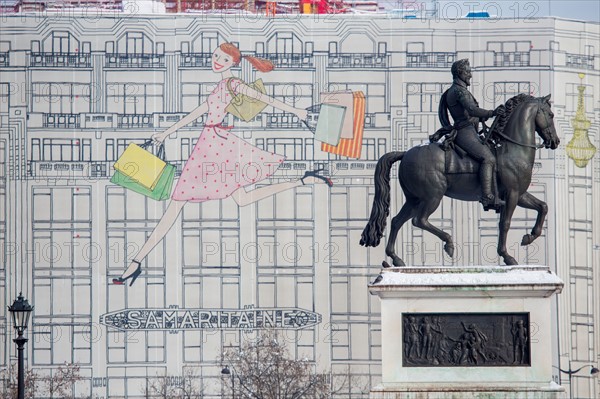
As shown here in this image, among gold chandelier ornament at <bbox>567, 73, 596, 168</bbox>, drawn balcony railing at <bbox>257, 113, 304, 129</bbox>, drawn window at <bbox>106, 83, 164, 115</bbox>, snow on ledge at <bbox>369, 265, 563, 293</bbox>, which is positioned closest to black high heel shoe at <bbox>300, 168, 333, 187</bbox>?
drawn balcony railing at <bbox>257, 113, 304, 129</bbox>

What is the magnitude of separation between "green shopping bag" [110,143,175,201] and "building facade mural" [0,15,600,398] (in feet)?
1.19

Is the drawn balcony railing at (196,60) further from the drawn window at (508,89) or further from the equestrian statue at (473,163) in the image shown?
the equestrian statue at (473,163)

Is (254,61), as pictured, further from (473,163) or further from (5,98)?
(473,163)

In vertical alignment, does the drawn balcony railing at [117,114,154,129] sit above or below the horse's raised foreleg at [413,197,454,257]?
above

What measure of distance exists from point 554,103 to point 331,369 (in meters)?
16.4

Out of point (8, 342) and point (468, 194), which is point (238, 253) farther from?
point (468, 194)

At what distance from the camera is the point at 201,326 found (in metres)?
116

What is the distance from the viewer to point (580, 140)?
118m

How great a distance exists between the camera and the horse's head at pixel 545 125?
4553 centimetres

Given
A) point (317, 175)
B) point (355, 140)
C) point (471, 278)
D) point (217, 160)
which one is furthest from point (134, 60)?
point (471, 278)

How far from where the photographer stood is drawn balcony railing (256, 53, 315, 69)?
117m

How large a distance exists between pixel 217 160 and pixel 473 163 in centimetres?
7217

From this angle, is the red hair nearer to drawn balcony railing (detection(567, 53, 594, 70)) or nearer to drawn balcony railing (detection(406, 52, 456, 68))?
drawn balcony railing (detection(406, 52, 456, 68))

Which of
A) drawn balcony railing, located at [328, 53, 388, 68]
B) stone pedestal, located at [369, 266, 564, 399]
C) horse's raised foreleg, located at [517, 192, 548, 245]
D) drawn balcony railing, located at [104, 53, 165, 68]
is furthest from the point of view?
drawn balcony railing, located at [328, 53, 388, 68]
